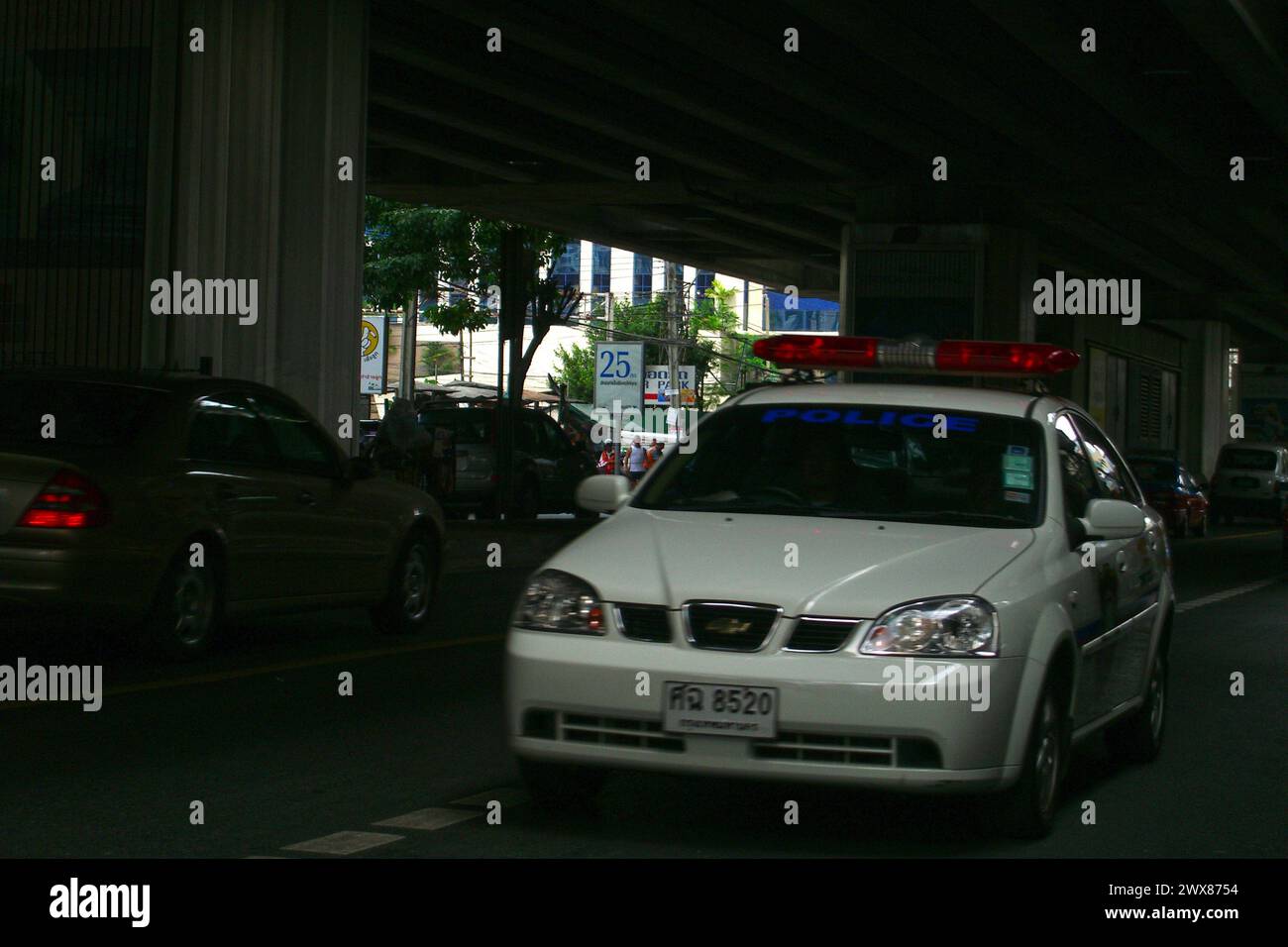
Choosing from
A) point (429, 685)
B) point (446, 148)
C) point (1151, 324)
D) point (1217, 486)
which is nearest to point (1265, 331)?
point (1151, 324)

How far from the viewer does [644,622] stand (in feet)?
18.7

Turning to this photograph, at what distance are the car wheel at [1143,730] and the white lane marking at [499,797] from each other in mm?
2440

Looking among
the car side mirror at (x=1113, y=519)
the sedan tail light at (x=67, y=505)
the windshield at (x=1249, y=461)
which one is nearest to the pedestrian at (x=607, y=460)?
the windshield at (x=1249, y=461)

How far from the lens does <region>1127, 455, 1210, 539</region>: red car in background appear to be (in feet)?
110

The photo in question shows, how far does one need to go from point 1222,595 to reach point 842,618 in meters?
13.5

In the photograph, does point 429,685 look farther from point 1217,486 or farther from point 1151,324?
point 1151,324

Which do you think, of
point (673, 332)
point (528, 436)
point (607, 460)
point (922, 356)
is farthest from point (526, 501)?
point (673, 332)

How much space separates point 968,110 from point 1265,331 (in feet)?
147

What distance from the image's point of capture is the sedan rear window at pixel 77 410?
9750 millimetres

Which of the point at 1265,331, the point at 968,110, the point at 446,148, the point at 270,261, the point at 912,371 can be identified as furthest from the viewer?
the point at 1265,331

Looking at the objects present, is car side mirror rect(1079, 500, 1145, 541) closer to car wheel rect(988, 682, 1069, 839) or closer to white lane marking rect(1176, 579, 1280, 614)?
car wheel rect(988, 682, 1069, 839)

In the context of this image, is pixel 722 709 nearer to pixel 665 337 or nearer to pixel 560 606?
pixel 560 606

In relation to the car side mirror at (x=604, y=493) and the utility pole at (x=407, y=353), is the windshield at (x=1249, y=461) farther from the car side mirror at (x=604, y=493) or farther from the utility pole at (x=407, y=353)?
the car side mirror at (x=604, y=493)
